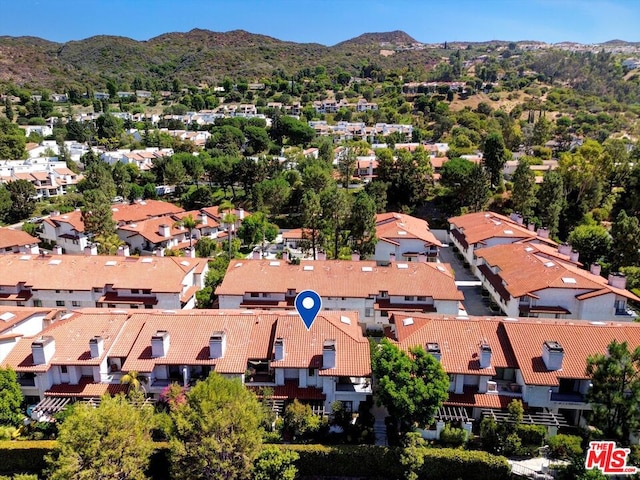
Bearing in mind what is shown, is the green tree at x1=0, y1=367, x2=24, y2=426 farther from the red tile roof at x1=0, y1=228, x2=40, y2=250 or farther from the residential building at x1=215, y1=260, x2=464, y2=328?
the red tile roof at x1=0, y1=228, x2=40, y2=250

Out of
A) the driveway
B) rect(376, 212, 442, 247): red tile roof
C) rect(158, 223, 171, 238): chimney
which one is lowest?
the driveway

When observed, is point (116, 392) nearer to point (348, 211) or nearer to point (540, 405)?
point (540, 405)

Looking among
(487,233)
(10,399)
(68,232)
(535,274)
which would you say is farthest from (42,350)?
(487,233)

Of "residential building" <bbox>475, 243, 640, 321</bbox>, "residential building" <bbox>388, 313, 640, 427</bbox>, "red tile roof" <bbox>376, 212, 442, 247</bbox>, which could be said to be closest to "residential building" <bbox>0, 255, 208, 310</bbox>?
"residential building" <bbox>388, 313, 640, 427</bbox>

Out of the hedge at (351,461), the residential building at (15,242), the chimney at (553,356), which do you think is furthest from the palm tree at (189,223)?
the chimney at (553,356)

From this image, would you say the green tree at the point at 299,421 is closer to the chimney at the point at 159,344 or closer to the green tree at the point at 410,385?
the green tree at the point at 410,385

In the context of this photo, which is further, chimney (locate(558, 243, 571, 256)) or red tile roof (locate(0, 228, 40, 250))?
red tile roof (locate(0, 228, 40, 250))
